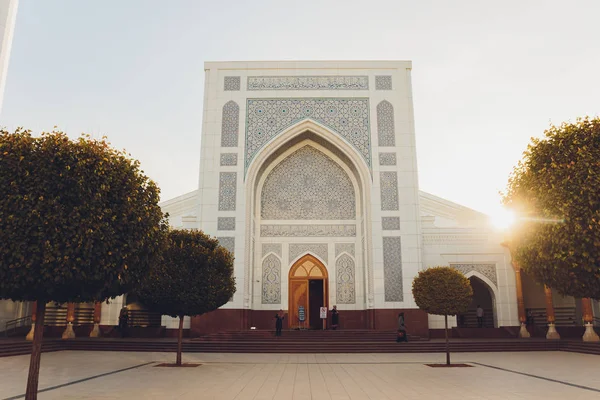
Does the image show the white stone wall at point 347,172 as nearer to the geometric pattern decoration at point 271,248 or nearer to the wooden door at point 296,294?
the geometric pattern decoration at point 271,248

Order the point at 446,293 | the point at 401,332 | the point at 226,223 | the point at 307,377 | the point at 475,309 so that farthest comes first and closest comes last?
the point at 475,309, the point at 226,223, the point at 401,332, the point at 446,293, the point at 307,377

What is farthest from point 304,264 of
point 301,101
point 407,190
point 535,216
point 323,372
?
point 535,216

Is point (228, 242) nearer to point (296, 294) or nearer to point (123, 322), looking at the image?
point (296, 294)

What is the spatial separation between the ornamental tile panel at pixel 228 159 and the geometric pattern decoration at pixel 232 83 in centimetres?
233

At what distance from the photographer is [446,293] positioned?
412 inches

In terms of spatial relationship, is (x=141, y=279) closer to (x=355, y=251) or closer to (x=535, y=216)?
(x=535, y=216)

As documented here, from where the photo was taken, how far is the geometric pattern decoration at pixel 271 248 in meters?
16.2

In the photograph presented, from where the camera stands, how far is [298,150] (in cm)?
1686

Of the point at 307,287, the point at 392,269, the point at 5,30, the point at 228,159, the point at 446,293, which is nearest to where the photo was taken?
the point at 5,30

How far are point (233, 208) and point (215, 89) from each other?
417 centimetres

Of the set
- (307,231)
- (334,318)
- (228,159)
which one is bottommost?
(334,318)

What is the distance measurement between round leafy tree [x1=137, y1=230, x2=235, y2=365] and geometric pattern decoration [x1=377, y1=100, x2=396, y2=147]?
25.9 feet

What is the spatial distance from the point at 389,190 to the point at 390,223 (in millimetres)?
1076

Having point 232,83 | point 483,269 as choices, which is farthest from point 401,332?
point 232,83
